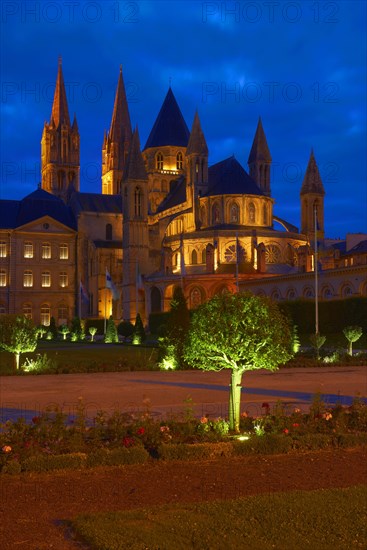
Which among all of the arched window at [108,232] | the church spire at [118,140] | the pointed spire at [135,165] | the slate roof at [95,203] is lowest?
the arched window at [108,232]

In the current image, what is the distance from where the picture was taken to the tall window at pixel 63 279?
308 ft

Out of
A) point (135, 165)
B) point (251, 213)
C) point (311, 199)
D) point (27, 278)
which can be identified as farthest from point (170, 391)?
point (27, 278)

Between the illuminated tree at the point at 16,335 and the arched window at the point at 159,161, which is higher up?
the arched window at the point at 159,161

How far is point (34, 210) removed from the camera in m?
94.0

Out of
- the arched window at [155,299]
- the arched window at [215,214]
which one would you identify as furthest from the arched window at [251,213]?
the arched window at [155,299]

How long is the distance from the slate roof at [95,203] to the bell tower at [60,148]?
10.3 m

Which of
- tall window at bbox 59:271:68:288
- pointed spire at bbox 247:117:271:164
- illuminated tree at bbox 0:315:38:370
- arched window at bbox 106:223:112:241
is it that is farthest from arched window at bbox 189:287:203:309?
illuminated tree at bbox 0:315:38:370

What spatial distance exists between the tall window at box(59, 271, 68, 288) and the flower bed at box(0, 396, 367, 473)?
82.9 m

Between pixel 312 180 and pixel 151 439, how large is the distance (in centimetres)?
7992

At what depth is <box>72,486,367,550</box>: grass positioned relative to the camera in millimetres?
6516

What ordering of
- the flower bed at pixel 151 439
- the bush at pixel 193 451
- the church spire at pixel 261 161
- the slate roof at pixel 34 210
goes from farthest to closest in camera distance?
the church spire at pixel 261 161 < the slate roof at pixel 34 210 < the bush at pixel 193 451 < the flower bed at pixel 151 439

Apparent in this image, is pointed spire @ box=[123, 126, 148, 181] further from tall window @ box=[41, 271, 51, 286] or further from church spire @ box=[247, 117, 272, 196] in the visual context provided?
tall window @ box=[41, 271, 51, 286]

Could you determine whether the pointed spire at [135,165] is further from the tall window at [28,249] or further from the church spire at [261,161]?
the church spire at [261,161]

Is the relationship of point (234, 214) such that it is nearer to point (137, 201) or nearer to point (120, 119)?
point (137, 201)
